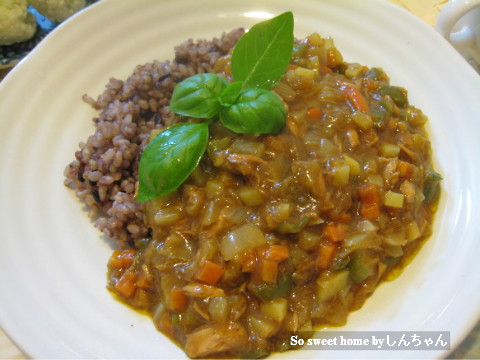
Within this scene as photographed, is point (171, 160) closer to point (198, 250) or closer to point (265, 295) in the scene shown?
point (198, 250)

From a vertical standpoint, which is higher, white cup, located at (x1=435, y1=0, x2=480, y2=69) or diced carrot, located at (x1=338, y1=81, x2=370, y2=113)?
white cup, located at (x1=435, y1=0, x2=480, y2=69)

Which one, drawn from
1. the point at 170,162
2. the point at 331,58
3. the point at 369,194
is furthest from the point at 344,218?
the point at 331,58

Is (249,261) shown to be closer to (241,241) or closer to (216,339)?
(241,241)

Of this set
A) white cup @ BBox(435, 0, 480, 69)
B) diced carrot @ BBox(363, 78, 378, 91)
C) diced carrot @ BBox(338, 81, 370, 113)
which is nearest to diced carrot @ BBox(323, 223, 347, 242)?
diced carrot @ BBox(338, 81, 370, 113)

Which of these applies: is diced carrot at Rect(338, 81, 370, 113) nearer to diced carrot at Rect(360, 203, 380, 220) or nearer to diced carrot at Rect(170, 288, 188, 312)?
diced carrot at Rect(360, 203, 380, 220)

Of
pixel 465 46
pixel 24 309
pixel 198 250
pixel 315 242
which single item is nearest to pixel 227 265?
pixel 198 250
